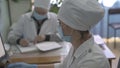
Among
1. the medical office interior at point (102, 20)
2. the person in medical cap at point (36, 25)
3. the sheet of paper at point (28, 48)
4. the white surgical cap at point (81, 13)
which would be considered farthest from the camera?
the medical office interior at point (102, 20)

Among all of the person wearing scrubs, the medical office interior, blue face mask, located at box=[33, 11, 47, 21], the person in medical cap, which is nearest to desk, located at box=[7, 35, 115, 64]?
the person in medical cap

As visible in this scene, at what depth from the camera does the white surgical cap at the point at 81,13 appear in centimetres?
130

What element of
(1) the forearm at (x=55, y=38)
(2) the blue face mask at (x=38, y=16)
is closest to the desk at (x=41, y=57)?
(1) the forearm at (x=55, y=38)

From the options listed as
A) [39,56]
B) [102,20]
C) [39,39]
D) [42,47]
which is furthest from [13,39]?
[102,20]

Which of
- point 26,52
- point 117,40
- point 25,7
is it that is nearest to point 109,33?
point 117,40

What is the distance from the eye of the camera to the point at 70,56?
1550 millimetres

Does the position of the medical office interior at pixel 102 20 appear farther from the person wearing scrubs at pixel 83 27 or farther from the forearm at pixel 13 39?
the person wearing scrubs at pixel 83 27

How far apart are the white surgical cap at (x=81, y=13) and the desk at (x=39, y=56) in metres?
0.80

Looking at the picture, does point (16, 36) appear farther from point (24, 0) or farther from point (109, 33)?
point (109, 33)

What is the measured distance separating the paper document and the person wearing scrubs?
91 cm

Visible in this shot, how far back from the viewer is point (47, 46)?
238cm

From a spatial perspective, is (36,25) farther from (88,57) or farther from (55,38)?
(88,57)

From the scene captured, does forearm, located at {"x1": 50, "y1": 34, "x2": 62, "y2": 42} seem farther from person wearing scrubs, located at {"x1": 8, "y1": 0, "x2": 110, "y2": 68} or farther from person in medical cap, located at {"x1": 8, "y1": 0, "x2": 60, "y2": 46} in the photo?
person wearing scrubs, located at {"x1": 8, "y1": 0, "x2": 110, "y2": 68}

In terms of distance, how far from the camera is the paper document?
232 centimetres
